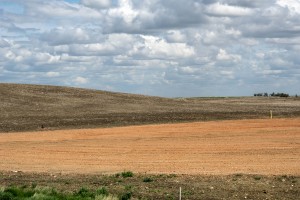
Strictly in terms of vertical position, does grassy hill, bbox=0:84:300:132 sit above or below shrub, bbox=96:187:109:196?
above

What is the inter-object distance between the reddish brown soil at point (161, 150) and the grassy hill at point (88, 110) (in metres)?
6.31

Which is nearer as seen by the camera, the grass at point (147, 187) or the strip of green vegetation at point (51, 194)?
the strip of green vegetation at point (51, 194)

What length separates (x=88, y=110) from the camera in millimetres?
60844

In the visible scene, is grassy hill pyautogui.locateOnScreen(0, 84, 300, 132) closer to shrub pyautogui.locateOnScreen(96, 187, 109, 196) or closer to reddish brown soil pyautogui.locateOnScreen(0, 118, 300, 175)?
reddish brown soil pyautogui.locateOnScreen(0, 118, 300, 175)

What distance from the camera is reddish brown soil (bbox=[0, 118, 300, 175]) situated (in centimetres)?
2372

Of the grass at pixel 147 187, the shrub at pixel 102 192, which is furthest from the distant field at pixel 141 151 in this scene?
the shrub at pixel 102 192

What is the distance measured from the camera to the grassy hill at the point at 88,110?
51.9m

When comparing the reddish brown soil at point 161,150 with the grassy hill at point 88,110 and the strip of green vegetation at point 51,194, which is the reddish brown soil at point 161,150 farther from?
the grassy hill at point 88,110

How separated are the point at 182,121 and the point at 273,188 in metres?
36.4

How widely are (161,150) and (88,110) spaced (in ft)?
102

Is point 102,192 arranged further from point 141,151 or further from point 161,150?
point 161,150

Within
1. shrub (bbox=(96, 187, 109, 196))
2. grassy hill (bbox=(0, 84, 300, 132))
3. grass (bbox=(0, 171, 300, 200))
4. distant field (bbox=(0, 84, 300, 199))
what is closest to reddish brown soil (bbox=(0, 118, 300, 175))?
distant field (bbox=(0, 84, 300, 199))

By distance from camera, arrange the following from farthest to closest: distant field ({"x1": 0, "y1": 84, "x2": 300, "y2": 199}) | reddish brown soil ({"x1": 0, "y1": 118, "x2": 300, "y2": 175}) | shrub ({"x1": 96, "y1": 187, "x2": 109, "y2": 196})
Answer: reddish brown soil ({"x1": 0, "y1": 118, "x2": 300, "y2": 175})
distant field ({"x1": 0, "y1": 84, "x2": 300, "y2": 199})
shrub ({"x1": 96, "y1": 187, "x2": 109, "y2": 196})

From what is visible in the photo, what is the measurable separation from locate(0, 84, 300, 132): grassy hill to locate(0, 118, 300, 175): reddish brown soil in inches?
249
